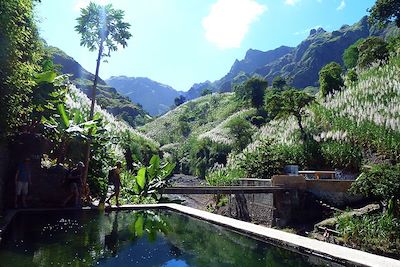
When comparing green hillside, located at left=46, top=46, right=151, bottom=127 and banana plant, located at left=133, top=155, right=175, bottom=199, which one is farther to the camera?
green hillside, located at left=46, top=46, right=151, bottom=127

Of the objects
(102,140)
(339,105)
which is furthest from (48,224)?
(339,105)

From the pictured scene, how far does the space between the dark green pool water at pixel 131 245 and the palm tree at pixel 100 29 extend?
5859mm

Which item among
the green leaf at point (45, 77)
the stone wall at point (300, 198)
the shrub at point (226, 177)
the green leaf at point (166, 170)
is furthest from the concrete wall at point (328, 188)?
the green leaf at point (45, 77)

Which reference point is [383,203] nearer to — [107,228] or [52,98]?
Result: [107,228]

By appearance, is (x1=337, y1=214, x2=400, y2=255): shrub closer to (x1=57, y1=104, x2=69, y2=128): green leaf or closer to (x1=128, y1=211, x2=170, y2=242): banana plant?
(x1=128, y1=211, x2=170, y2=242): banana plant

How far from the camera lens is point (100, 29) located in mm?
11789

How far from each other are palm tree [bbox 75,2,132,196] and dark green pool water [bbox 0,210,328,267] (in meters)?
5.86

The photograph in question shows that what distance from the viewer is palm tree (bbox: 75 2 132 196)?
1141 cm

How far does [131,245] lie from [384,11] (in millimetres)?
34248

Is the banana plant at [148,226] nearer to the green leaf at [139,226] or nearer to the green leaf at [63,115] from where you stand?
the green leaf at [139,226]

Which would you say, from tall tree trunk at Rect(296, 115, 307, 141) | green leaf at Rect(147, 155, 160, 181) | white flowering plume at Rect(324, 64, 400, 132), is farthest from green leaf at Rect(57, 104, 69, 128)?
white flowering plume at Rect(324, 64, 400, 132)

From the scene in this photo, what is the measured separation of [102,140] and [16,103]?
5590mm

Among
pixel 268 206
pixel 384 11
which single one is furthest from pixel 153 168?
pixel 384 11

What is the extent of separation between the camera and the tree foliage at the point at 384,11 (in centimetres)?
3241
